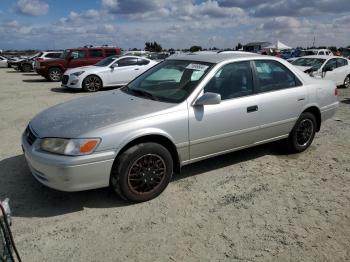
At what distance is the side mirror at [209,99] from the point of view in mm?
4199

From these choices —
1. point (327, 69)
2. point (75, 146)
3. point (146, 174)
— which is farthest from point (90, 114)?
point (327, 69)

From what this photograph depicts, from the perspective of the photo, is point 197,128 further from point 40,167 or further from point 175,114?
point 40,167

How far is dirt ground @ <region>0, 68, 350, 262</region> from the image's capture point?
3189 mm

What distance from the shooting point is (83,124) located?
385cm

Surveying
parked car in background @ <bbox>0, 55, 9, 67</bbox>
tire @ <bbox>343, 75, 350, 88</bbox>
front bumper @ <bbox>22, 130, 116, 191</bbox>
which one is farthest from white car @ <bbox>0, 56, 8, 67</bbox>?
front bumper @ <bbox>22, 130, 116, 191</bbox>

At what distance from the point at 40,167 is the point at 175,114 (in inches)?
60.7

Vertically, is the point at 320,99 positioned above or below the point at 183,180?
above

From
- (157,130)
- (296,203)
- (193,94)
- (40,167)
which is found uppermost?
(193,94)

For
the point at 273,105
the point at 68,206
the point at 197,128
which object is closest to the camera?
the point at 68,206

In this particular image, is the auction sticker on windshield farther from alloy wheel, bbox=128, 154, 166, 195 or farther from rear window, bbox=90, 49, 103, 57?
rear window, bbox=90, 49, 103, 57

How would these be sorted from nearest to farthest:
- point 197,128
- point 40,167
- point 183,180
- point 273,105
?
point 40,167
point 197,128
point 183,180
point 273,105

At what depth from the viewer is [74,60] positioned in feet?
59.4

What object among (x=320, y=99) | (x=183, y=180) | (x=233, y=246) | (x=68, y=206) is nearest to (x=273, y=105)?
(x=320, y=99)

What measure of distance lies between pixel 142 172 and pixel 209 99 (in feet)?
3.72
